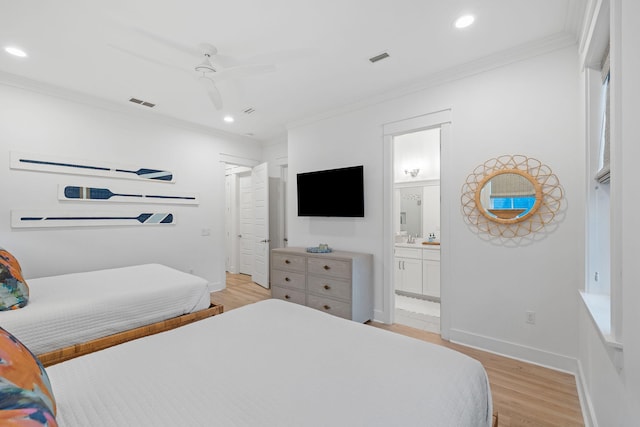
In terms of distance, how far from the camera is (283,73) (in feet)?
9.61

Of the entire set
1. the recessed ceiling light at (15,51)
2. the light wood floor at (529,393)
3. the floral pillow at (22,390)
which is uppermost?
the recessed ceiling light at (15,51)

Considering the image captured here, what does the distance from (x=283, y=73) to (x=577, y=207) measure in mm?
2809

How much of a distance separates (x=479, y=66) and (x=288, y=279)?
10.1ft

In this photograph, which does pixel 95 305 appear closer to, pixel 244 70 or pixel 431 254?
pixel 244 70

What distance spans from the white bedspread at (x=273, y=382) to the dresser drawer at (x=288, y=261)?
2.04 meters

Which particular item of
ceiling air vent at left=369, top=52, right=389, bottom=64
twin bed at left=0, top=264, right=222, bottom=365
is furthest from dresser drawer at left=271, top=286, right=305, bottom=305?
ceiling air vent at left=369, top=52, right=389, bottom=64

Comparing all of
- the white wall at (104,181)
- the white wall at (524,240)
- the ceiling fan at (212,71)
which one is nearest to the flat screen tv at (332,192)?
the white wall at (524,240)

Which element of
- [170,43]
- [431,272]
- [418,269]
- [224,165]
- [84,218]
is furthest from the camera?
[224,165]

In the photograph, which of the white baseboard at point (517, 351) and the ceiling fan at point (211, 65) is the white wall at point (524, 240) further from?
the ceiling fan at point (211, 65)

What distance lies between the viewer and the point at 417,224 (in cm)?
493

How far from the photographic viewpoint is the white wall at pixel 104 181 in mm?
3057

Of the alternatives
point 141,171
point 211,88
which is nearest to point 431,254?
point 211,88

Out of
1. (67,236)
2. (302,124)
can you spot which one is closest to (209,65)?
(302,124)

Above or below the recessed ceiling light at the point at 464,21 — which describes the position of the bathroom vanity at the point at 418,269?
below
